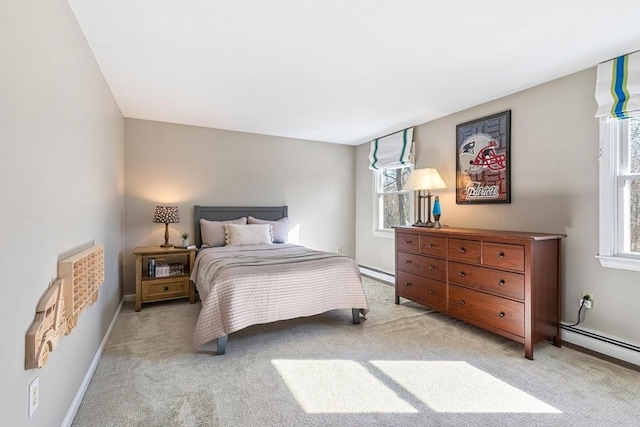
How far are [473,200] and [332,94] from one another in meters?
1.98

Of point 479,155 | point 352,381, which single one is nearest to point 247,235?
point 352,381

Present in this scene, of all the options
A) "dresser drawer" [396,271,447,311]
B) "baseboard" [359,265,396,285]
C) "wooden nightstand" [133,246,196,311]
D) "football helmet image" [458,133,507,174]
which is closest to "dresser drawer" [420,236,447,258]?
"dresser drawer" [396,271,447,311]

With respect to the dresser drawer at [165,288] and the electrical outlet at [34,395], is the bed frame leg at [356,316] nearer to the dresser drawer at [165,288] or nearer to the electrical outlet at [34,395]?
the dresser drawer at [165,288]

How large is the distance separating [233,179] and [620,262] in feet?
14.2

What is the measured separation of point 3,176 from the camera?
3.40 ft

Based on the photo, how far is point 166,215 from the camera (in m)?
3.81

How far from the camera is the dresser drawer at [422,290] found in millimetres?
3121

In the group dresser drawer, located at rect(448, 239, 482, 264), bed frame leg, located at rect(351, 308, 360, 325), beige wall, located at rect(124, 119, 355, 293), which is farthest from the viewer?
beige wall, located at rect(124, 119, 355, 293)

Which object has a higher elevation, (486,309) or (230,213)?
(230,213)

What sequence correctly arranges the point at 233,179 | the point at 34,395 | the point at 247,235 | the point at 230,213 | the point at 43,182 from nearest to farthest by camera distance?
the point at 34,395 → the point at 43,182 → the point at 247,235 → the point at 230,213 → the point at 233,179

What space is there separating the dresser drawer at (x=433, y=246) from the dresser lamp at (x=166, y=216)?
301 cm

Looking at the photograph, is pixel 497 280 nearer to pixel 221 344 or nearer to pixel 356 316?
pixel 356 316

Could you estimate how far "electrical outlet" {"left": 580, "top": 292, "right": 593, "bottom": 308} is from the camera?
252cm

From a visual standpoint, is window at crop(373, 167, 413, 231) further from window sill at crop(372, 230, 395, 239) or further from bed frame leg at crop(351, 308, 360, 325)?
bed frame leg at crop(351, 308, 360, 325)
